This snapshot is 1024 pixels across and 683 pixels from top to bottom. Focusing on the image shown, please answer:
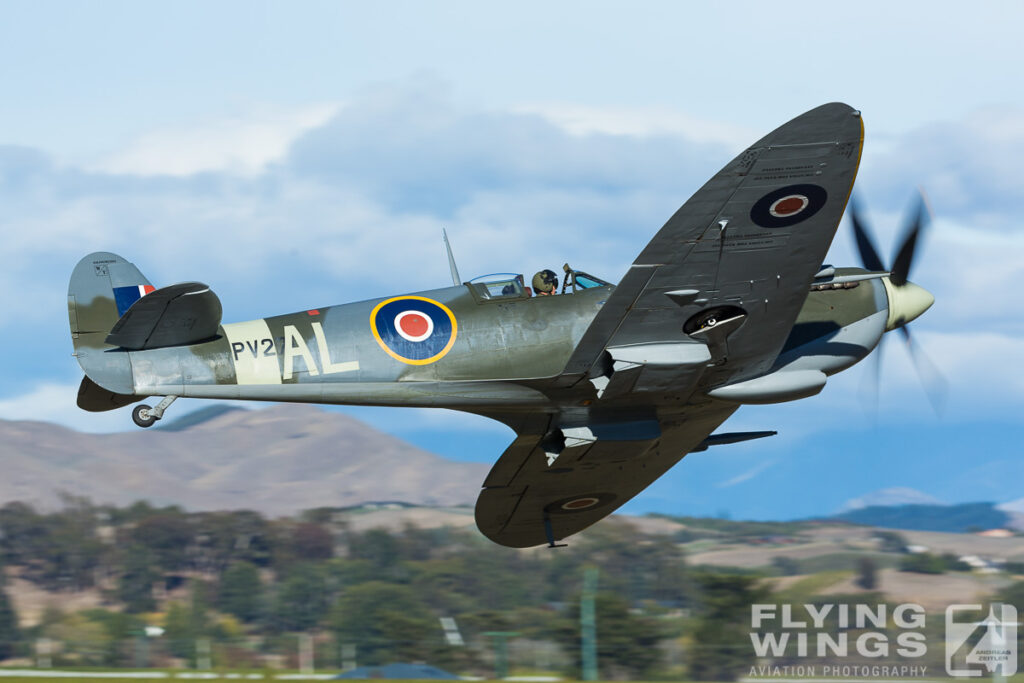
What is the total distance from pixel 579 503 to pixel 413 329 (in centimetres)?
536

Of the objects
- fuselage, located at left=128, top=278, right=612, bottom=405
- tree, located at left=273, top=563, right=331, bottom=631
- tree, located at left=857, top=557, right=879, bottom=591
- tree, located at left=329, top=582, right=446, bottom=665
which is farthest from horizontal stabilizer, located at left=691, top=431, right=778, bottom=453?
tree, located at left=273, top=563, right=331, bottom=631

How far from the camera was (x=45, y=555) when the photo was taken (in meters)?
52.5

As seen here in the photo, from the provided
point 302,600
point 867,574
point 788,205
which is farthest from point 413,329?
point 302,600

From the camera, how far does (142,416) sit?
430 inches

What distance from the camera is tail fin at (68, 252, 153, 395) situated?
36.6 feet

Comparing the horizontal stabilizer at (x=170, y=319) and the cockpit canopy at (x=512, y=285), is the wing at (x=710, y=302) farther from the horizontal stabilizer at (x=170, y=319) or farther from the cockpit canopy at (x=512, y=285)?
the horizontal stabilizer at (x=170, y=319)

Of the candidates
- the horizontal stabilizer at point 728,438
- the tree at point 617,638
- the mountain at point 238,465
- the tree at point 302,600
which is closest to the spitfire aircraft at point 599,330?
the horizontal stabilizer at point 728,438

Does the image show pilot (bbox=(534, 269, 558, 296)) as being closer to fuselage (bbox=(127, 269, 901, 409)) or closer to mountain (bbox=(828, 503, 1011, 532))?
fuselage (bbox=(127, 269, 901, 409))

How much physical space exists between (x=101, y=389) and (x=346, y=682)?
4.69 meters

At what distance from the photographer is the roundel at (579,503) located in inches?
641

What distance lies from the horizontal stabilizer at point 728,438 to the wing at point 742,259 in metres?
1.99

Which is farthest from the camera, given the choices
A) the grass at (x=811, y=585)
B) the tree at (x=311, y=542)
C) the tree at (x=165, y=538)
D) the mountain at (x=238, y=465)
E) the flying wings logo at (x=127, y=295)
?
the mountain at (x=238, y=465)

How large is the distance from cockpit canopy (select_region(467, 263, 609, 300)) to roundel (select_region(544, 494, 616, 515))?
463 centimetres

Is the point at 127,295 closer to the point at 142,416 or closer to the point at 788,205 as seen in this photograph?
the point at 142,416
